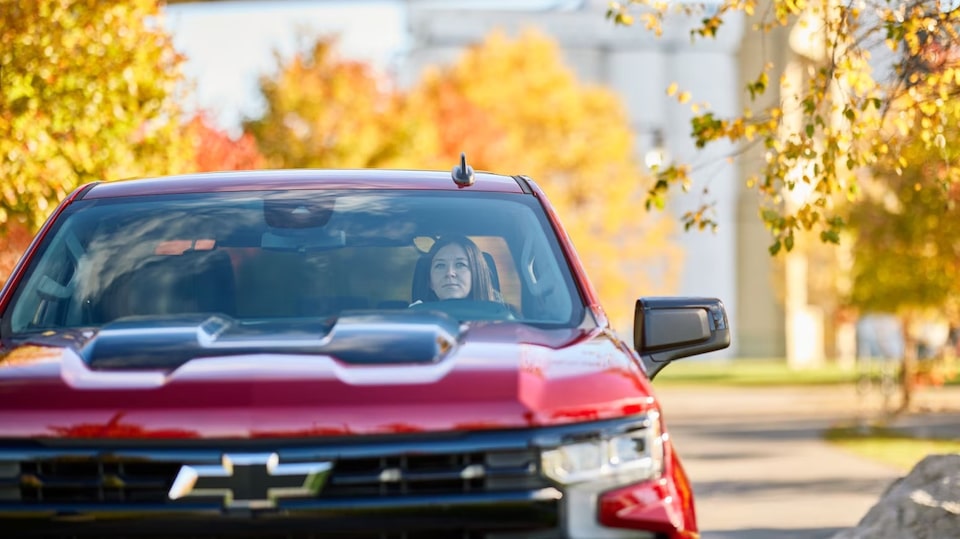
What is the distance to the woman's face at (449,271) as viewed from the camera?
5680 mm

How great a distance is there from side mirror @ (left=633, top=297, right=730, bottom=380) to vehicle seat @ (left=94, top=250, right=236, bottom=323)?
47.0 inches

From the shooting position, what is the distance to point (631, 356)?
4.69 metres

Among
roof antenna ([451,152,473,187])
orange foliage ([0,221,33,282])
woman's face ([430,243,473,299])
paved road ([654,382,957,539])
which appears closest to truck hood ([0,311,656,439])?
woman's face ([430,243,473,299])

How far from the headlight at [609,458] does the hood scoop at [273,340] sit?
39 centimetres

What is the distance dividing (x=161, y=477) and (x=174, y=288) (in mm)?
1538

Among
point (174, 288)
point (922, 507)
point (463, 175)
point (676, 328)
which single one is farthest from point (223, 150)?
point (676, 328)

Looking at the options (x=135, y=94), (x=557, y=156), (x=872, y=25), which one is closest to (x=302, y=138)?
(x=557, y=156)

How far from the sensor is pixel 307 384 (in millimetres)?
4082

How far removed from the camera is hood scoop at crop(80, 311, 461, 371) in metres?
4.30

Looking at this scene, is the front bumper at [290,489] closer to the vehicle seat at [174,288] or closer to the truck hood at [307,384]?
the truck hood at [307,384]

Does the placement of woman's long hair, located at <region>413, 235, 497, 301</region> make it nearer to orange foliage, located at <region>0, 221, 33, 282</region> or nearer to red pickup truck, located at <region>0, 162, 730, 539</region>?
red pickup truck, located at <region>0, 162, 730, 539</region>

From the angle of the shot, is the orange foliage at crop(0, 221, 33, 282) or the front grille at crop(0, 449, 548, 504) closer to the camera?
the front grille at crop(0, 449, 548, 504)

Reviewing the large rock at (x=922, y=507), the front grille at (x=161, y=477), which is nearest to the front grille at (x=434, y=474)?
the front grille at (x=161, y=477)

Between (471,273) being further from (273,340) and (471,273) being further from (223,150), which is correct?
(223,150)
